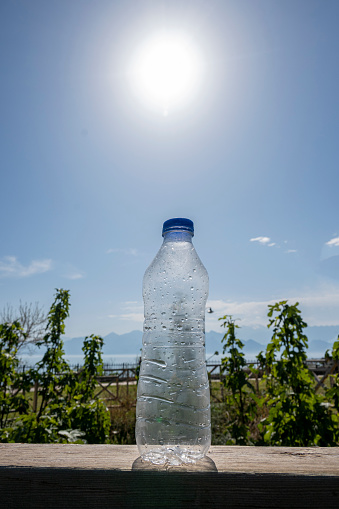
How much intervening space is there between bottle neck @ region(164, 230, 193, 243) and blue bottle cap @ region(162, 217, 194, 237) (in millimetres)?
22

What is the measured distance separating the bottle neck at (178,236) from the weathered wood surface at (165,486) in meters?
0.92

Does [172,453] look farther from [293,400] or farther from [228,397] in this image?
[228,397]

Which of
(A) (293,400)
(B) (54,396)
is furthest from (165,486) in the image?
(B) (54,396)

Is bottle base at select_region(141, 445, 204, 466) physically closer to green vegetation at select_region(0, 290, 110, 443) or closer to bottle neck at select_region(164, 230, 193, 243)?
bottle neck at select_region(164, 230, 193, 243)

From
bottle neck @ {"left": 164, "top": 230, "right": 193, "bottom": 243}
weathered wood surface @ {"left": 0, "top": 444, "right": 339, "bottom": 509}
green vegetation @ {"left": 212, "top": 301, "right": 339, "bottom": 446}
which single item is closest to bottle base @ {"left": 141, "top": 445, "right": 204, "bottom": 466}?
weathered wood surface @ {"left": 0, "top": 444, "right": 339, "bottom": 509}

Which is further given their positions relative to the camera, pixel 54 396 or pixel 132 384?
pixel 132 384

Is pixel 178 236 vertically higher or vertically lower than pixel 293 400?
higher

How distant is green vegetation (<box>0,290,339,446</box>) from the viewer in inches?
141

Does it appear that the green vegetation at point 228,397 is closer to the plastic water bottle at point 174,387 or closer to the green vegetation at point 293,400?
the green vegetation at point 293,400

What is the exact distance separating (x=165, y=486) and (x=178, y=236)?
0.98 meters

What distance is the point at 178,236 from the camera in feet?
5.25

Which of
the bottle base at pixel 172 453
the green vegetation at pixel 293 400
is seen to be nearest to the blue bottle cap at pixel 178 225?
the bottle base at pixel 172 453

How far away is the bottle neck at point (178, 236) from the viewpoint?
1.58m

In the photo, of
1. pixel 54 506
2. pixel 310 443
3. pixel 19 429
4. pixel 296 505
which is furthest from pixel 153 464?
pixel 19 429
